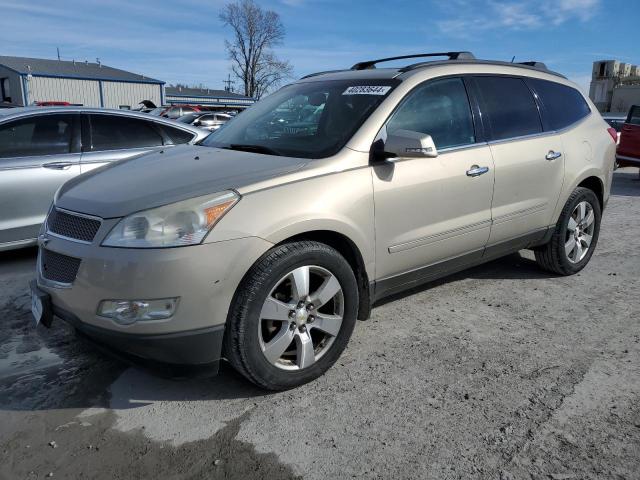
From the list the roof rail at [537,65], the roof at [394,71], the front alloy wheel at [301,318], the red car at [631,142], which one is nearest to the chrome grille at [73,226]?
the front alloy wheel at [301,318]

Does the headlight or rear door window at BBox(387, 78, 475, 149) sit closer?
the headlight

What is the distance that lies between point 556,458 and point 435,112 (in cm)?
218

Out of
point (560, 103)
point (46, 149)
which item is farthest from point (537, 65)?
point (46, 149)

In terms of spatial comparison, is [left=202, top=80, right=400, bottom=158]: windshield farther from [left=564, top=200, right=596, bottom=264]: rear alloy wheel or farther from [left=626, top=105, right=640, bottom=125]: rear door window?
[left=626, top=105, right=640, bottom=125]: rear door window

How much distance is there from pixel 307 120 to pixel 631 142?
10.5 metres

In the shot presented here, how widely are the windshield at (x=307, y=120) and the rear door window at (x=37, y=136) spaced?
213 cm

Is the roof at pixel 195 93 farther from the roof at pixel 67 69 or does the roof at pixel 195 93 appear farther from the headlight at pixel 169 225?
the headlight at pixel 169 225

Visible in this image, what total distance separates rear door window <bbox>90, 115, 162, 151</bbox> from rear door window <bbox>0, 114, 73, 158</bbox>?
9.9 inches

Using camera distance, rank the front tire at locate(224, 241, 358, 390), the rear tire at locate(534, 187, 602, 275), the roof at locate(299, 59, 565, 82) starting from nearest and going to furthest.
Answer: the front tire at locate(224, 241, 358, 390) → the roof at locate(299, 59, 565, 82) → the rear tire at locate(534, 187, 602, 275)

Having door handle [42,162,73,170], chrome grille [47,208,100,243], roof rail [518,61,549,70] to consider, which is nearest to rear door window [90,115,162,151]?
door handle [42,162,73,170]

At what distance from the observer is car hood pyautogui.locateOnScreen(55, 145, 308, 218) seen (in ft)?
8.54

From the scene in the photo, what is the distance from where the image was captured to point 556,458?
2316mm

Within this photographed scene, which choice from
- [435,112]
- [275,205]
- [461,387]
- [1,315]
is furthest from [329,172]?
[1,315]

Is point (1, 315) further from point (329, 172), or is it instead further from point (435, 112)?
point (435, 112)
